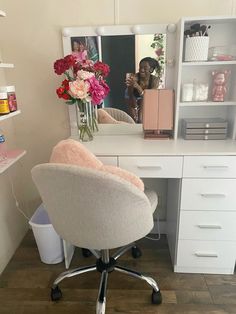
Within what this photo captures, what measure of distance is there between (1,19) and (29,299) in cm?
188

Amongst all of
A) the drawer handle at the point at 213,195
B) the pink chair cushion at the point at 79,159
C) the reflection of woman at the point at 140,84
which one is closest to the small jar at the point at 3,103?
the pink chair cushion at the point at 79,159

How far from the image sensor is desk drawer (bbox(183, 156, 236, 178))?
4.41ft

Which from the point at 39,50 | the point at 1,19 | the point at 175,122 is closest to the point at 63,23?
the point at 39,50

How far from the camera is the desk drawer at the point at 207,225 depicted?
1.46 metres

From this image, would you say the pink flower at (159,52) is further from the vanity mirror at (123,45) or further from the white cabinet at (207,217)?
the white cabinet at (207,217)

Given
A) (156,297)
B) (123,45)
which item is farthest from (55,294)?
(123,45)

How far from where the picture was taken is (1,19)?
5.41ft

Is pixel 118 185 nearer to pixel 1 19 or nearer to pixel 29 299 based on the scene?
pixel 29 299

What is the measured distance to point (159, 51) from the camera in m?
1.65

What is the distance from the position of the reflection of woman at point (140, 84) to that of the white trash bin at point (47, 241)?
103 cm

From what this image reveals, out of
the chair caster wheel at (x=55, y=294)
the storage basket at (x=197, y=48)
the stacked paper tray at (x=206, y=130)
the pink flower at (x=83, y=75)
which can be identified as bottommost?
the chair caster wheel at (x=55, y=294)

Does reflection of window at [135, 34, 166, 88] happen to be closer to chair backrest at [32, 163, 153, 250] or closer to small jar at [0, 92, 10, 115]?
small jar at [0, 92, 10, 115]

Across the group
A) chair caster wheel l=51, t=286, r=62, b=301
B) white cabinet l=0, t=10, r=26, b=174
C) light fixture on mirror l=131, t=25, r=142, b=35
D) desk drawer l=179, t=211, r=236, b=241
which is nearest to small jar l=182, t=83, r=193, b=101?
light fixture on mirror l=131, t=25, r=142, b=35

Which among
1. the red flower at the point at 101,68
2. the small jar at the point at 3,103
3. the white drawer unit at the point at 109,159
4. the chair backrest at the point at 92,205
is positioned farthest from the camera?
the red flower at the point at 101,68
